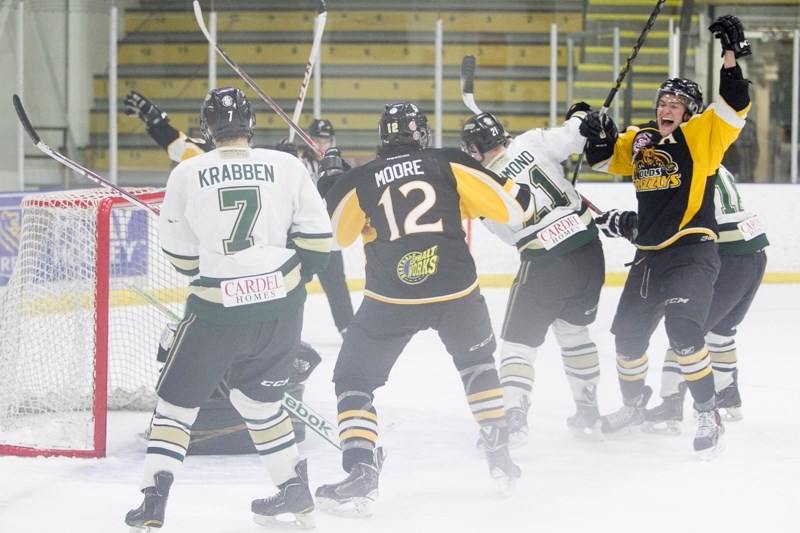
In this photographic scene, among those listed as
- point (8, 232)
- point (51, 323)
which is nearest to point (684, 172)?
point (51, 323)

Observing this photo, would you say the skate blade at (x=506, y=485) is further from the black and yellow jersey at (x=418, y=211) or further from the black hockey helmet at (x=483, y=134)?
the black hockey helmet at (x=483, y=134)

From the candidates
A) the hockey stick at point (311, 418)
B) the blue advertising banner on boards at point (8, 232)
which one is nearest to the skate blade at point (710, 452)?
the hockey stick at point (311, 418)

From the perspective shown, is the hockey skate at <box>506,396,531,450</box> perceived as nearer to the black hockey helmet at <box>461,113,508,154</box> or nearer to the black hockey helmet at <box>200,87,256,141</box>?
the black hockey helmet at <box>461,113,508,154</box>

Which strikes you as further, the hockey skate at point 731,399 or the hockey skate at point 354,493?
the hockey skate at point 731,399

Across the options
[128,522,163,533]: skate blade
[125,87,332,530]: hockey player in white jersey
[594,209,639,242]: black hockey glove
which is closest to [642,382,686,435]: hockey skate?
[594,209,639,242]: black hockey glove

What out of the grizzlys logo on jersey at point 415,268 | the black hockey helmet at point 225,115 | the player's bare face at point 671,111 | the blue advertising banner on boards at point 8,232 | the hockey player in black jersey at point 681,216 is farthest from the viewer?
the blue advertising banner on boards at point 8,232

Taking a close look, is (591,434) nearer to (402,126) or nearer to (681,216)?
(681,216)

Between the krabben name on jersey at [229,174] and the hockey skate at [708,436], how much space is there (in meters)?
1.65

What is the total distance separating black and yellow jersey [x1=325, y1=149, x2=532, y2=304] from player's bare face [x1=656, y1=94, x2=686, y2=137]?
30.9 inches

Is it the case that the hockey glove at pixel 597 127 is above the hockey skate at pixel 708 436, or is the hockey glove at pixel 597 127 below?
above

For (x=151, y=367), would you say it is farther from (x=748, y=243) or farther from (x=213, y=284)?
(x=748, y=243)

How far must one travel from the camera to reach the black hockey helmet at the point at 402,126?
10.5ft

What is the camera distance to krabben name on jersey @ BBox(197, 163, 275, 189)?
2.80 meters

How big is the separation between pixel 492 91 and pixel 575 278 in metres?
4.95
